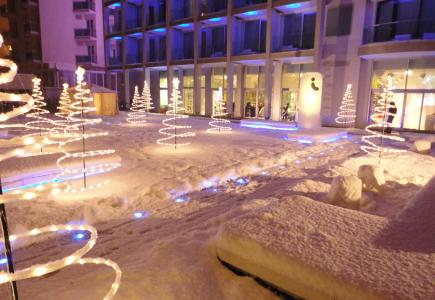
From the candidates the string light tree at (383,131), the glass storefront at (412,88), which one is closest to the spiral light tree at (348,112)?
the glass storefront at (412,88)

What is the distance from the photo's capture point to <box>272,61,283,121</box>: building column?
25.9 metres

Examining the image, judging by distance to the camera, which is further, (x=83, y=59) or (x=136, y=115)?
(x=83, y=59)

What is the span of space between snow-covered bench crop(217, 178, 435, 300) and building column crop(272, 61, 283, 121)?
22290 millimetres

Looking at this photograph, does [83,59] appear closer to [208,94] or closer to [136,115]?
[136,115]

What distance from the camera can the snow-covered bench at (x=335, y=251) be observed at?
2.88m

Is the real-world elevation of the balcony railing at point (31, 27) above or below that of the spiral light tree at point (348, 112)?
above

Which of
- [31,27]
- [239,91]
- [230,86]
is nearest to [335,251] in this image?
[230,86]

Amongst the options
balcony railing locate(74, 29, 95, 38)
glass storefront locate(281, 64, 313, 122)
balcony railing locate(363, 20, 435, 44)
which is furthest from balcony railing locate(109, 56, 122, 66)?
balcony railing locate(363, 20, 435, 44)

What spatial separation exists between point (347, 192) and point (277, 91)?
20.9 meters

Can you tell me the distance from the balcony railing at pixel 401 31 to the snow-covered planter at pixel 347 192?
17476 mm

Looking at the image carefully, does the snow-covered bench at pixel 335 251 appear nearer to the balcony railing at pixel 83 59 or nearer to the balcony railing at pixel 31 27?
the balcony railing at pixel 31 27

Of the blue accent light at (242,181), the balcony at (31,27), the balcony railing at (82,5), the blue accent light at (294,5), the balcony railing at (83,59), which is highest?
the balcony railing at (82,5)

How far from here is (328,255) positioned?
130 inches

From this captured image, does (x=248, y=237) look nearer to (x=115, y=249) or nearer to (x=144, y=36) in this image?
(x=115, y=249)
